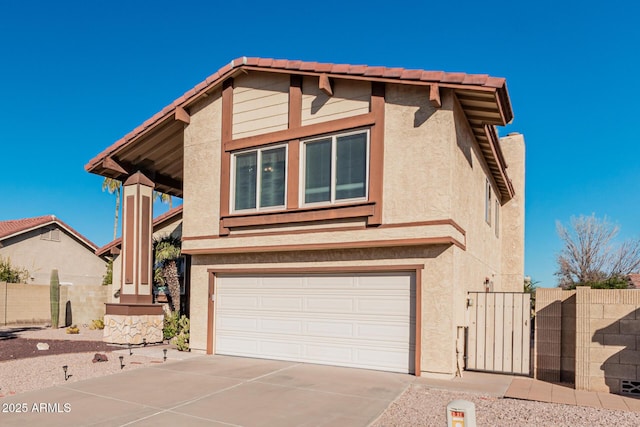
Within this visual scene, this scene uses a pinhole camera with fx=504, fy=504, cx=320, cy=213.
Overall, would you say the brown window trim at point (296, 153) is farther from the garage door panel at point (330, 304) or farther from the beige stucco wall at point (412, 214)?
the garage door panel at point (330, 304)

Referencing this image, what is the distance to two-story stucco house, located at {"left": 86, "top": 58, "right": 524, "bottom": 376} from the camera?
1039 centimetres

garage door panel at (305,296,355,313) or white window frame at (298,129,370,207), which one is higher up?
white window frame at (298,129,370,207)

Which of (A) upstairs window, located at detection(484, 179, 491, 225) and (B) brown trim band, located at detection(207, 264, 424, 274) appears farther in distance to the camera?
(A) upstairs window, located at detection(484, 179, 491, 225)

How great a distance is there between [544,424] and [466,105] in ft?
21.7

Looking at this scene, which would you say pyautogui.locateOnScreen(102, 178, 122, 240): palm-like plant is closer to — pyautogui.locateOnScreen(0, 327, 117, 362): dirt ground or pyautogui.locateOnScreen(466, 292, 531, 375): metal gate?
pyautogui.locateOnScreen(0, 327, 117, 362): dirt ground

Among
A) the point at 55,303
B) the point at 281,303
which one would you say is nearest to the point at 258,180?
the point at 281,303

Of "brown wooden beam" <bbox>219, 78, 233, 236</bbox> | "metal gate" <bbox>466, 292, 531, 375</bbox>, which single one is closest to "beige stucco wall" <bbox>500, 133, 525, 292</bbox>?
"metal gate" <bbox>466, 292, 531, 375</bbox>

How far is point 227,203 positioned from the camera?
13.1 meters

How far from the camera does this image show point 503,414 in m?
7.83

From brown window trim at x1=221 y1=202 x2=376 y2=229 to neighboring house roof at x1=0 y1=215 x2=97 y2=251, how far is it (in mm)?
22582

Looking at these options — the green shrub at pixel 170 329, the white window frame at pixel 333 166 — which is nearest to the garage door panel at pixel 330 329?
the white window frame at pixel 333 166

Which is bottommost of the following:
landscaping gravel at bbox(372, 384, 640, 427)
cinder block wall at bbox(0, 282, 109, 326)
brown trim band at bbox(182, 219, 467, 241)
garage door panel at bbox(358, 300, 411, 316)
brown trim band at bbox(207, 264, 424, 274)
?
cinder block wall at bbox(0, 282, 109, 326)

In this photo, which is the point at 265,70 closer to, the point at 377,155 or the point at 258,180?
the point at 258,180

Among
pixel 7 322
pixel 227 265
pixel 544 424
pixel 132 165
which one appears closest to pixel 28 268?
pixel 7 322
